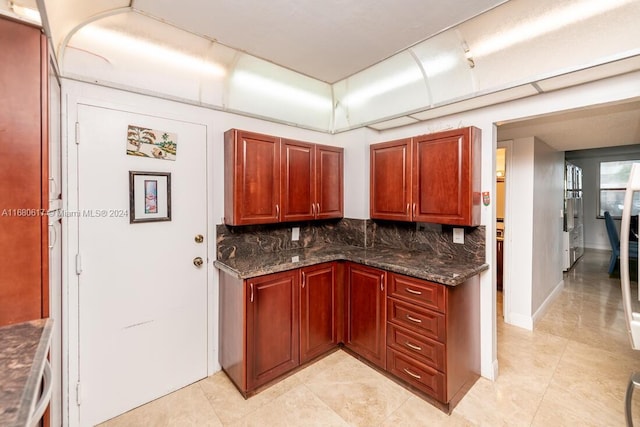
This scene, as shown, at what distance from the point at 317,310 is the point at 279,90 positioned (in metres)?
2.11

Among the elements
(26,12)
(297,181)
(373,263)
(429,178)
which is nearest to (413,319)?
(373,263)

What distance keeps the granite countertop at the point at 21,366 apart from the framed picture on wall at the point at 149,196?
3.25 ft

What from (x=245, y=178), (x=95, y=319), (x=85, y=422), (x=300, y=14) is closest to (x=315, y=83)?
(x=300, y=14)

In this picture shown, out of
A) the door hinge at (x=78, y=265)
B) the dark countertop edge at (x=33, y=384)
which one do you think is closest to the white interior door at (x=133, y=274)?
the door hinge at (x=78, y=265)

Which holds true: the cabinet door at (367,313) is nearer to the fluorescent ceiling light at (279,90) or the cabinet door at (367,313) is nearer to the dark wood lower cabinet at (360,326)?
the dark wood lower cabinet at (360,326)

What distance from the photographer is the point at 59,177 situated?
5.62 ft

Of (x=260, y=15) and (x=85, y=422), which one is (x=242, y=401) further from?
(x=260, y=15)

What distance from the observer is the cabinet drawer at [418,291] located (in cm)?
196

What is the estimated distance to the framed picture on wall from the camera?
1.98 m

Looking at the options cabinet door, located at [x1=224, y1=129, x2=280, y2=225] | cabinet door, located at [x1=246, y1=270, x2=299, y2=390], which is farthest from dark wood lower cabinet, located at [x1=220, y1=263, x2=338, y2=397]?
cabinet door, located at [x1=224, y1=129, x2=280, y2=225]

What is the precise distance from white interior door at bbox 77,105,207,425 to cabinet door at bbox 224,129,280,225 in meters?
0.22

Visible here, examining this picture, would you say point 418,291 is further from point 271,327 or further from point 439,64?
point 439,64

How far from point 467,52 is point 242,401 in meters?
3.09

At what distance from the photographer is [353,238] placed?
3.18 m
